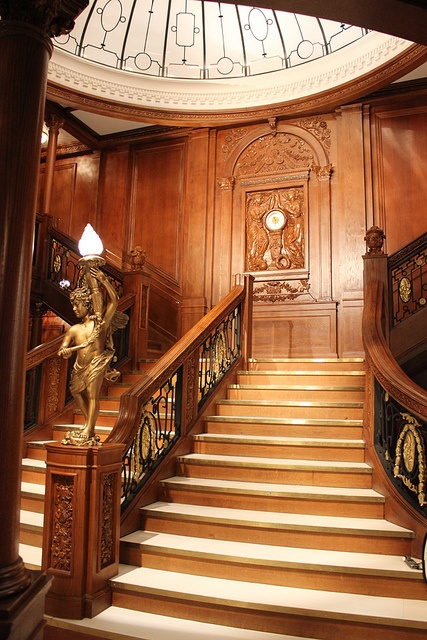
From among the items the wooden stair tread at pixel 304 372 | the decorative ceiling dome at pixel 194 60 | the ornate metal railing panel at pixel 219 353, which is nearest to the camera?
the ornate metal railing panel at pixel 219 353

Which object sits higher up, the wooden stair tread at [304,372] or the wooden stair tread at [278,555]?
the wooden stair tread at [304,372]

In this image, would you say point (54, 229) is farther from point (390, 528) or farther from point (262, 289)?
point (390, 528)

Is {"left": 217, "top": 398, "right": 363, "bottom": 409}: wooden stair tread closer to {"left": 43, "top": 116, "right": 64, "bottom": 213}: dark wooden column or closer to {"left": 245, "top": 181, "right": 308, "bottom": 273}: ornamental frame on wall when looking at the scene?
{"left": 245, "top": 181, "right": 308, "bottom": 273}: ornamental frame on wall

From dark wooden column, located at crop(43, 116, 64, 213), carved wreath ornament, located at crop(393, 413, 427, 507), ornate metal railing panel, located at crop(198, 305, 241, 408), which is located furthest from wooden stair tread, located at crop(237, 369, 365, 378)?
dark wooden column, located at crop(43, 116, 64, 213)

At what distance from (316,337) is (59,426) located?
3.90m

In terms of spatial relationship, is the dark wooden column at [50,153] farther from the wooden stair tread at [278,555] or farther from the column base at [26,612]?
the column base at [26,612]

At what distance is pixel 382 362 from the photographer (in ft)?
12.6

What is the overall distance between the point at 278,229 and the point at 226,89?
233 cm

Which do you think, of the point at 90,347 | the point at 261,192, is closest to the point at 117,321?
the point at 90,347

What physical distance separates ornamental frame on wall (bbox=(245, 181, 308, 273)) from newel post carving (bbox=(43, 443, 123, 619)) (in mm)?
5451

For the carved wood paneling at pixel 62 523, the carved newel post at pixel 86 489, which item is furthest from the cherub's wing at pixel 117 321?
the carved wood paneling at pixel 62 523

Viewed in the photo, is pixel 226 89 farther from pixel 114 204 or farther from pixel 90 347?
pixel 90 347

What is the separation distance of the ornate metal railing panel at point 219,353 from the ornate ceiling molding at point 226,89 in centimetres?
377

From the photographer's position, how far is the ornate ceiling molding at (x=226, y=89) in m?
7.30
